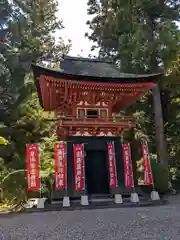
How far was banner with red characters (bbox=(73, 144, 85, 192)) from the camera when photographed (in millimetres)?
9711

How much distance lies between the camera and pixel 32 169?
9.18m

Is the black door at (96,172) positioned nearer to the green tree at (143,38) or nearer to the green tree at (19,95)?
the green tree at (19,95)

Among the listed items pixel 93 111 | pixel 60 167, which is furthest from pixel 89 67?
pixel 60 167

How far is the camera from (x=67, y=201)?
937 cm

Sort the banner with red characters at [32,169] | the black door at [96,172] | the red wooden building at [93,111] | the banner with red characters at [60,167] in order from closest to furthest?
1. the banner with red characters at [32,169]
2. the banner with red characters at [60,167]
3. the red wooden building at [93,111]
4. the black door at [96,172]

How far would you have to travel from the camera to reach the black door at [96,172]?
35.9 feet

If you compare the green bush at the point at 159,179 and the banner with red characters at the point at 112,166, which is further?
the green bush at the point at 159,179

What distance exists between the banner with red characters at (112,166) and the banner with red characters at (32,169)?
2874 mm

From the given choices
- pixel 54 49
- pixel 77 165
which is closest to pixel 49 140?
pixel 77 165

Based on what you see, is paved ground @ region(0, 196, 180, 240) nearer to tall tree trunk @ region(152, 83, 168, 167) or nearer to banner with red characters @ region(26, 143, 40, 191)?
banner with red characters @ region(26, 143, 40, 191)

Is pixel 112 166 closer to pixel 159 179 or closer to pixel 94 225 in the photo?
pixel 159 179

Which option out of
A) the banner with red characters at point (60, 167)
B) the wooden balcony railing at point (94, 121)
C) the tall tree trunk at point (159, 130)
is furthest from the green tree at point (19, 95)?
the tall tree trunk at point (159, 130)

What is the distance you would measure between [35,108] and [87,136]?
686 cm

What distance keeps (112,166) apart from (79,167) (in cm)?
136
